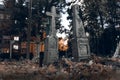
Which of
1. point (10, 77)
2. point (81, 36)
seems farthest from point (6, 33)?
point (10, 77)

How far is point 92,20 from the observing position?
125 feet

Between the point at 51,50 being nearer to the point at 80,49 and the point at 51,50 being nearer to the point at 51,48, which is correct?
the point at 51,48

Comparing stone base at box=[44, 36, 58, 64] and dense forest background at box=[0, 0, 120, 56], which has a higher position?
dense forest background at box=[0, 0, 120, 56]

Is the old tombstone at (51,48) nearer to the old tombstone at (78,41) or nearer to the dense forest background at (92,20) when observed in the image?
the old tombstone at (78,41)

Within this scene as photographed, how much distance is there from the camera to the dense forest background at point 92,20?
1447 inches

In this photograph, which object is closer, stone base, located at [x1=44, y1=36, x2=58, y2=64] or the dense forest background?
stone base, located at [x1=44, y1=36, x2=58, y2=64]

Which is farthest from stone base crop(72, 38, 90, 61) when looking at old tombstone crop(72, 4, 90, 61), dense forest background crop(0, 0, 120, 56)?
dense forest background crop(0, 0, 120, 56)

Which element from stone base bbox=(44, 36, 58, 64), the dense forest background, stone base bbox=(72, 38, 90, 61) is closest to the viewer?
stone base bbox=(72, 38, 90, 61)

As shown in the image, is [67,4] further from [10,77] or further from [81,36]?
[10,77]

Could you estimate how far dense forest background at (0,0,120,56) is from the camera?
36750 millimetres

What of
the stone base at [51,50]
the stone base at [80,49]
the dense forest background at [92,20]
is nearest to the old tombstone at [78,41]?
the stone base at [80,49]

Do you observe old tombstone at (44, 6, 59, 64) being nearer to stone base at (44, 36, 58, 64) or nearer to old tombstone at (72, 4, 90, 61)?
stone base at (44, 36, 58, 64)

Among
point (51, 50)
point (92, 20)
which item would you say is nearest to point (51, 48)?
point (51, 50)

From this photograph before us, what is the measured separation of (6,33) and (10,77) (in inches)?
1256
